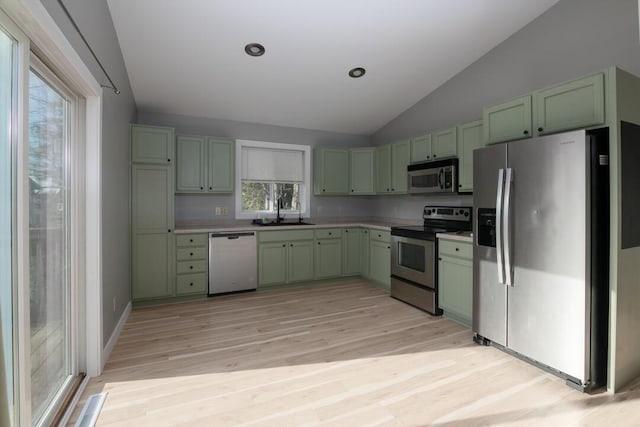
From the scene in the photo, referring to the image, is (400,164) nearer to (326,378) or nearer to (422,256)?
(422,256)

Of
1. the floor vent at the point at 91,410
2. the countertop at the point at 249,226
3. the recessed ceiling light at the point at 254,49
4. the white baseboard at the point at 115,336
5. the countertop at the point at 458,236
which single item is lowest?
the floor vent at the point at 91,410

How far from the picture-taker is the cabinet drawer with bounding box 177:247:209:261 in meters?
3.98

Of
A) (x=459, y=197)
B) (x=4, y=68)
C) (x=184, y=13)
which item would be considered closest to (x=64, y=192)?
(x=4, y=68)

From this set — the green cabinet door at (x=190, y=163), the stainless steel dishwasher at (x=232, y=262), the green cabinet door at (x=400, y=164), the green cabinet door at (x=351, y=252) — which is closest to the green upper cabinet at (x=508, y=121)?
the green cabinet door at (x=400, y=164)

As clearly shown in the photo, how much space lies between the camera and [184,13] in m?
2.85

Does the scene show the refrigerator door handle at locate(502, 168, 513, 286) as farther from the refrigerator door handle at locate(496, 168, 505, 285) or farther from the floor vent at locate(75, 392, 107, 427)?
the floor vent at locate(75, 392, 107, 427)

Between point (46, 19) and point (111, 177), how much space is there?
1531 mm

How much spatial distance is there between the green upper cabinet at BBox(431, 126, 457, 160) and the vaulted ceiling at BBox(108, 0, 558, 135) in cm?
81

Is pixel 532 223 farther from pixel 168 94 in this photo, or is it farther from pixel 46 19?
pixel 168 94

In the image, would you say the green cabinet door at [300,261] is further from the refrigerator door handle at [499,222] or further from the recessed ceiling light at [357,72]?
the refrigerator door handle at [499,222]

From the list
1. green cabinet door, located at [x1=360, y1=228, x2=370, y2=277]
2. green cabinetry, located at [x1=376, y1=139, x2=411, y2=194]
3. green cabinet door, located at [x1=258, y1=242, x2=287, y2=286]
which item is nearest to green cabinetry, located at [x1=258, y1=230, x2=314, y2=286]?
green cabinet door, located at [x1=258, y1=242, x2=287, y2=286]

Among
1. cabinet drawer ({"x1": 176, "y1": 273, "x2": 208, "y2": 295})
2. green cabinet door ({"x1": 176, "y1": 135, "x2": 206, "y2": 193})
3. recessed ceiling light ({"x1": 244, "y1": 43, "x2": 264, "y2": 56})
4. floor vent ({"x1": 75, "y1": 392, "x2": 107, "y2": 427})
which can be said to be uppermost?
recessed ceiling light ({"x1": 244, "y1": 43, "x2": 264, "y2": 56})

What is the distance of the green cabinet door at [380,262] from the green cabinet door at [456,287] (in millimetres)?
944

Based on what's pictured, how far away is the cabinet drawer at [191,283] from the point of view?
13.1ft
